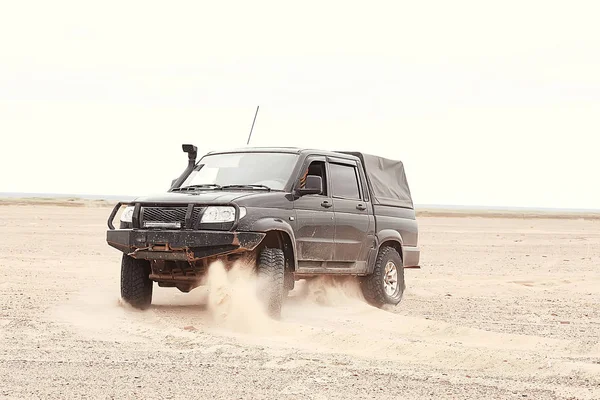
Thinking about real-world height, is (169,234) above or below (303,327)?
above

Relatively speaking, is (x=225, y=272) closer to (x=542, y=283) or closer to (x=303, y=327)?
(x=303, y=327)

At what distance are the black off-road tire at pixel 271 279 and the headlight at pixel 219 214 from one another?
59 centimetres

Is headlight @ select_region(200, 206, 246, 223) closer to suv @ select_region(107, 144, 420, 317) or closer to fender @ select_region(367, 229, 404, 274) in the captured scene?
suv @ select_region(107, 144, 420, 317)

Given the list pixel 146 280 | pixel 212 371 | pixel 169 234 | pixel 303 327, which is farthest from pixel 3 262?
pixel 212 371

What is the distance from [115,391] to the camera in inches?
261

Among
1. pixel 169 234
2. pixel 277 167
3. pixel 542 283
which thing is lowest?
pixel 542 283

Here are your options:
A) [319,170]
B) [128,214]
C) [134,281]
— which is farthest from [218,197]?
[319,170]

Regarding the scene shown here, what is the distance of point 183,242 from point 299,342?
1.94 meters

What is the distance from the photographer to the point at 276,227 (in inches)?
416

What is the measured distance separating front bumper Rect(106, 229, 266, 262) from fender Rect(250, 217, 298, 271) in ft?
0.23

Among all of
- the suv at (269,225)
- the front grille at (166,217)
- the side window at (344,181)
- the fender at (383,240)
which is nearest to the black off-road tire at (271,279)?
the suv at (269,225)

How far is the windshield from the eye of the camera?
37.3ft

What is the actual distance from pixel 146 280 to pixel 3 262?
27.3ft

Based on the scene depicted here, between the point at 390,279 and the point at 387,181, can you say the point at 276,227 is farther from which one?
the point at 387,181
